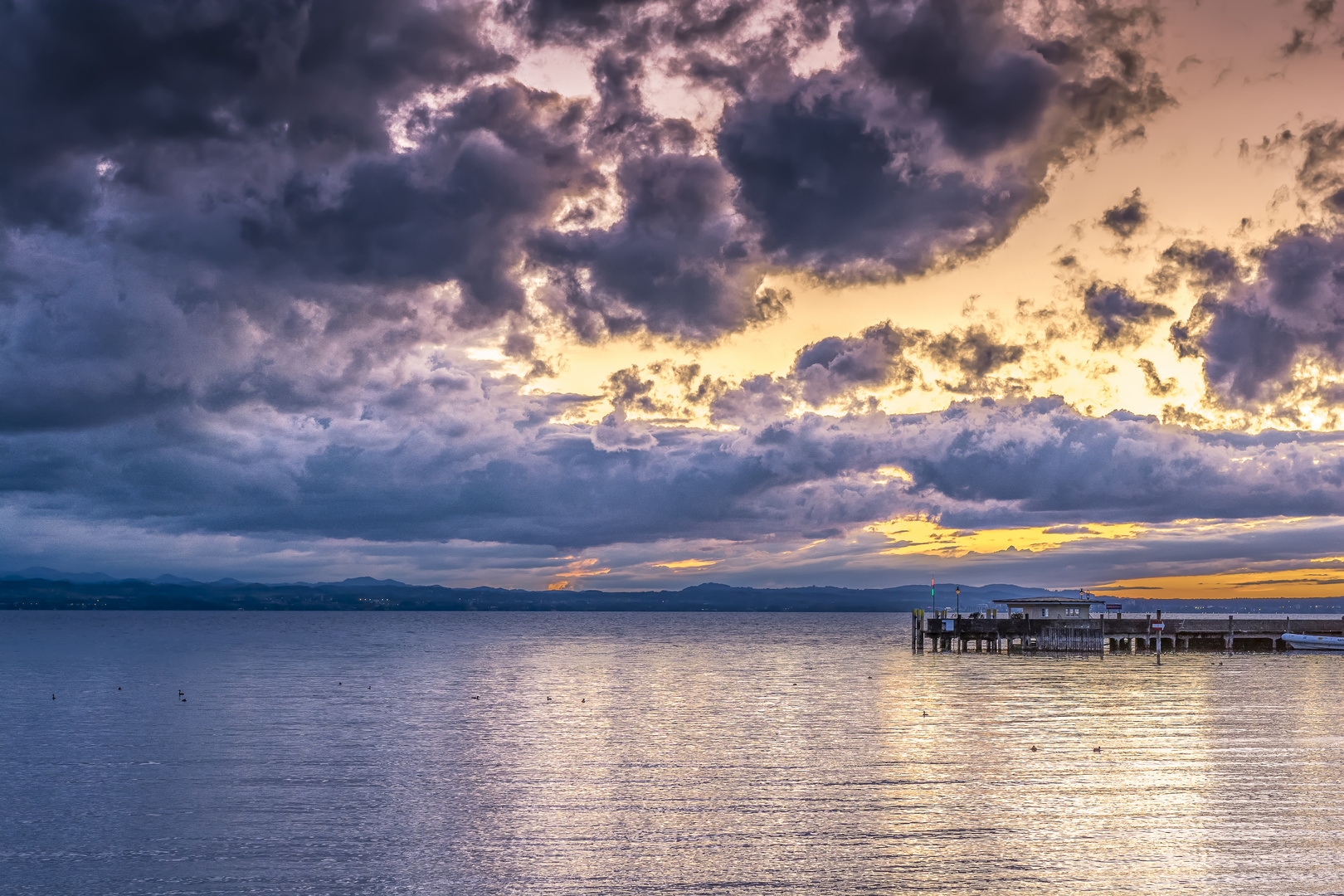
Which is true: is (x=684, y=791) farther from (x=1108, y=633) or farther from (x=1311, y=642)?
(x=1311, y=642)

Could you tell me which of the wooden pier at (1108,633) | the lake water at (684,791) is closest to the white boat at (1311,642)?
the wooden pier at (1108,633)

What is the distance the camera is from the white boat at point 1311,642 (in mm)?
128375

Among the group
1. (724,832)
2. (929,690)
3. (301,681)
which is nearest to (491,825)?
Result: (724,832)

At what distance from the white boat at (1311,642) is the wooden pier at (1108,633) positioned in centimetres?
97

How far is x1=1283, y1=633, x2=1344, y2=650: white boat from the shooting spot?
128m

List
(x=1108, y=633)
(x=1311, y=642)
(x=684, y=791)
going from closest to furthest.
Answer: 1. (x=684, y=791)
2. (x=1108, y=633)
3. (x=1311, y=642)

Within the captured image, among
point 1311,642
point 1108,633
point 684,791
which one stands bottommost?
point 1311,642

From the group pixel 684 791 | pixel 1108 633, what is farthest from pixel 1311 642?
pixel 684 791

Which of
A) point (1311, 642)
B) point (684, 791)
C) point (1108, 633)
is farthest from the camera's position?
point (1311, 642)

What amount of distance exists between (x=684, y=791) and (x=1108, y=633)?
9460 cm

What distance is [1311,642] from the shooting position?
12875cm

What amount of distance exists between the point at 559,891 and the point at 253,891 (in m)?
8.29

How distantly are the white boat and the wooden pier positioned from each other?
97 centimetres

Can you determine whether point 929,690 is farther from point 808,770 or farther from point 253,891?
point 253,891
